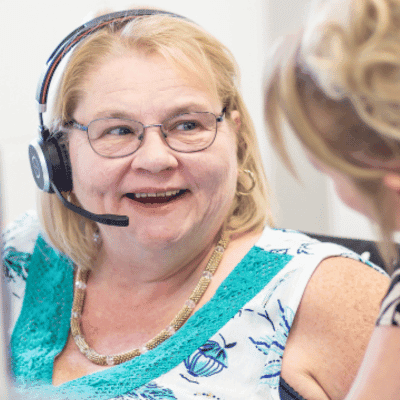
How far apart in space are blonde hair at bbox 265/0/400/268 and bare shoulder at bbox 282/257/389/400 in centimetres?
30

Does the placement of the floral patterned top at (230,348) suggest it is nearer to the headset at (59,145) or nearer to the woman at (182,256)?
the woman at (182,256)

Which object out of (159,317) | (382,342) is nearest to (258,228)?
(159,317)

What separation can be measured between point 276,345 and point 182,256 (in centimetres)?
26

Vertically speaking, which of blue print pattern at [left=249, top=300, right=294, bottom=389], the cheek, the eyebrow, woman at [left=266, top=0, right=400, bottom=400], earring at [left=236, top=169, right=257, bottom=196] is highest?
woman at [left=266, top=0, right=400, bottom=400]

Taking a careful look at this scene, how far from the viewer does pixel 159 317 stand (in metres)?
1.07

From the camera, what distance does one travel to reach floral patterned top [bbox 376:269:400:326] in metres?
0.55

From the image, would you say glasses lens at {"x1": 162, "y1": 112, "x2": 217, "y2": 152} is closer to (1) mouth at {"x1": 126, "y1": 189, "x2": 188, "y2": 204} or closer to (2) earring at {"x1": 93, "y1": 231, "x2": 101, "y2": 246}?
(1) mouth at {"x1": 126, "y1": 189, "x2": 188, "y2": 204}

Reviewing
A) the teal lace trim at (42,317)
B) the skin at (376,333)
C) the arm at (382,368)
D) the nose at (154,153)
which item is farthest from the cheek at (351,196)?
the teal lace trim at (42,317)

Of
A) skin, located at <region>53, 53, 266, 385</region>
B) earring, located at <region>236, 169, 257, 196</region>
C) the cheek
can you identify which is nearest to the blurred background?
earring, located at <region>236, 169, 257, 196</region>

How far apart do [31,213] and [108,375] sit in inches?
22.1

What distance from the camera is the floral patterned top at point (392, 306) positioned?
0.55m

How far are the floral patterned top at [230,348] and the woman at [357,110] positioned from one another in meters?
0.33

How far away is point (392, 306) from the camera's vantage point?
56cm

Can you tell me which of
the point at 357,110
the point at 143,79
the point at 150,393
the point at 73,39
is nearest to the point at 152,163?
the point at 143,79
